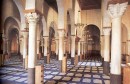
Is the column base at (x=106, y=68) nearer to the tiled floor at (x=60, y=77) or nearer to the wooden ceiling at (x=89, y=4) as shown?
the tiled floor at (x=60, y=77)

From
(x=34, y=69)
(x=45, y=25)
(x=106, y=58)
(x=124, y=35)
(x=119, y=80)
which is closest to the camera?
(x=119, y=80)

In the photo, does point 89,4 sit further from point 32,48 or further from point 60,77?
point 32,48

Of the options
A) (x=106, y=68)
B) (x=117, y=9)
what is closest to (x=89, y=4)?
(x=106, y=68)

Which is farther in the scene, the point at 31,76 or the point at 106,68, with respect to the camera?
the point at 106,68

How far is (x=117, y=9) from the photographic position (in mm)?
4754

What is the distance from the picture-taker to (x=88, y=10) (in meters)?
21.1

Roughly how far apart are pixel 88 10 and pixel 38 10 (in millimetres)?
16045

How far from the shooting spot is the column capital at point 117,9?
4679 millimetres

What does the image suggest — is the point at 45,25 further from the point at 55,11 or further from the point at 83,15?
the point at 83,15

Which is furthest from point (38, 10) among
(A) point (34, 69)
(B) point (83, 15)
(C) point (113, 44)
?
(B) point (83, 15)

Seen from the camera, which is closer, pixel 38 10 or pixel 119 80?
pixel 119 80

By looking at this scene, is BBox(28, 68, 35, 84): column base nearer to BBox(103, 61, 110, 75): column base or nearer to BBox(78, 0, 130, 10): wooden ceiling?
BBox(103, 61, 110, 75): column base

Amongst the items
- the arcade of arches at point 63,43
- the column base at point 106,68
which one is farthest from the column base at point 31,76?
the column base at point 106,68

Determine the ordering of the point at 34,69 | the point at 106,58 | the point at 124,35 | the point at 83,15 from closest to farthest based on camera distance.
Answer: the point at 34,69
the point at 106,58
the point at 124,35
the point at 83,15
